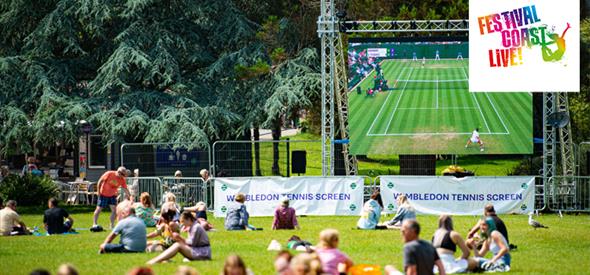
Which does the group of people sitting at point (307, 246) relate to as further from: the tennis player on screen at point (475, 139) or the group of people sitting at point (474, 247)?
the tennis player on screen at point (475, 139)

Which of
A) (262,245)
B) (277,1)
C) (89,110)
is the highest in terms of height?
(277,1)

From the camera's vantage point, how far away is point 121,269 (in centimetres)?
1811

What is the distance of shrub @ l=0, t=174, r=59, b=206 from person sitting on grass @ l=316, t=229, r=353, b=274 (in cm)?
2322

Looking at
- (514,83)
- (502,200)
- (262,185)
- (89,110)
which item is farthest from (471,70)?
(89,110)

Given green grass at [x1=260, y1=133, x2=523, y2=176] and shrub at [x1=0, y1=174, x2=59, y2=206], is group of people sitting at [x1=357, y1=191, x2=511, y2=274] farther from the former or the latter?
green grass at [x1=260, y1=133, x2=523, y2=176]

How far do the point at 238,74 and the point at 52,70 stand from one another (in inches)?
287

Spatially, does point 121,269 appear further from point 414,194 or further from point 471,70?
point 471,70

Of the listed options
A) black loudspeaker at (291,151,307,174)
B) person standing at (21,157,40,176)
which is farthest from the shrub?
black loudspeaker at (291,151,307,174)

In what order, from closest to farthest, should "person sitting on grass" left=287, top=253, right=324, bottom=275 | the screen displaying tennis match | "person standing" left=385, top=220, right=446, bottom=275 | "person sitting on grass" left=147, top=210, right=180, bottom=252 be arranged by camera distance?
"person sitting on grass" left=287, top=253, right=324, bottom=275 < "person standing" left=385, top=220, right=446, bottom=275 < "person sitting on grass" left=147, top=210, right=180, bottom=252 < the screen displaying tennis match

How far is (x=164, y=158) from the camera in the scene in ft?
134

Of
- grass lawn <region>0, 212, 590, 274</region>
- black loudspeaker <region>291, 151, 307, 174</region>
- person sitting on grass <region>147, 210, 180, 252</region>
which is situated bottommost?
grass lawn <region>0, 212, 590, 274</region>

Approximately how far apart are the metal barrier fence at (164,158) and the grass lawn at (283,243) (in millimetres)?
8334

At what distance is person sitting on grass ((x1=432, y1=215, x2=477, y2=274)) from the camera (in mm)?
17375

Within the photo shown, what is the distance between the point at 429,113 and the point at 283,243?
14197 millimetres
